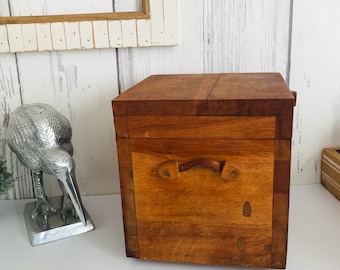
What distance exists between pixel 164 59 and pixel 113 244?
37 cm

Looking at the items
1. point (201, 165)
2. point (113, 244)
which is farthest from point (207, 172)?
point (113, 244)

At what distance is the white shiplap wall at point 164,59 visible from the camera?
80 centimetres

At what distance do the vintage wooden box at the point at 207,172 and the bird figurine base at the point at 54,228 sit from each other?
0.13m

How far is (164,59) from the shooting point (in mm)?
820

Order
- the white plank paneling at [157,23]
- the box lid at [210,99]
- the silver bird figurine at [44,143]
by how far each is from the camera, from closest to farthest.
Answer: the box lid at [210,99] < the silver bird figurine at [44,143] < the white plank paneling at [157,23]

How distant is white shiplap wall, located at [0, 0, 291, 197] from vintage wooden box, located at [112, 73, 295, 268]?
223 millimetres

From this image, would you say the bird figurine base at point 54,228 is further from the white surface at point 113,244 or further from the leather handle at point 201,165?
the leather handle at point 201,165

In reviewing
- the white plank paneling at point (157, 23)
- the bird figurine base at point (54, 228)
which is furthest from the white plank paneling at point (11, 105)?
the white plank paneling at point (157, 23)

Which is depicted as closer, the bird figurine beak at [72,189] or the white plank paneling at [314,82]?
the bird figurine beak at [72,189]

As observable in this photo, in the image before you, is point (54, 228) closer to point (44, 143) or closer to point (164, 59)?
point (44, 143)

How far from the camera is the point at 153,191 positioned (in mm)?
586

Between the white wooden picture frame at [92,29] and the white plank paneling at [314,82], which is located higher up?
the white wooden picture frame at [92,29]

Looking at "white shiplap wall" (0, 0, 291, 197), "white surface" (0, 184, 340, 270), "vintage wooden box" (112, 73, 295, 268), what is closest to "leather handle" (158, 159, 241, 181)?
"vintage wooden box" (112, 73, 295, 268)

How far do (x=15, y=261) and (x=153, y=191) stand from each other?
0.80 ft
